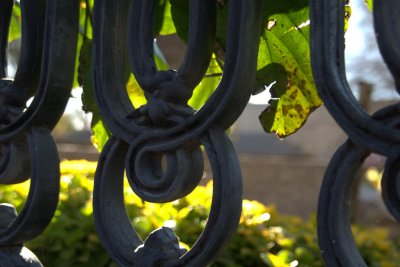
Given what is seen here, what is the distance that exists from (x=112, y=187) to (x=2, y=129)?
0.88 feet

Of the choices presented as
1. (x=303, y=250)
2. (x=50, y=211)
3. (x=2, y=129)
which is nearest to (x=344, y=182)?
(x=50, y=211)

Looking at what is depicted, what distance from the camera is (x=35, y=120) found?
46.2 inches

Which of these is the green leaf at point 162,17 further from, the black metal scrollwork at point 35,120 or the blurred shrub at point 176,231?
the blurred shrub at point 176,231

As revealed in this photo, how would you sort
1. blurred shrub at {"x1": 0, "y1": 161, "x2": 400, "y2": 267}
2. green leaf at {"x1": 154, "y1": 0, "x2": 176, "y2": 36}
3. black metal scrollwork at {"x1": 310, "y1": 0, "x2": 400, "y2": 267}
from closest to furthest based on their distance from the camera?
black metal scrollwork at {"x1": 310, "y1": 0, "x2": 400, "y2": 267}, green leaf at {"x1": 154, "y1": 0, "x2": 176, "y2": 36}, blurred shrub at {"x1": 0, "y1": 161, "x2": 400, "y2": 267}

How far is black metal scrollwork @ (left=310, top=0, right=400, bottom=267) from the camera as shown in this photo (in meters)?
0.78

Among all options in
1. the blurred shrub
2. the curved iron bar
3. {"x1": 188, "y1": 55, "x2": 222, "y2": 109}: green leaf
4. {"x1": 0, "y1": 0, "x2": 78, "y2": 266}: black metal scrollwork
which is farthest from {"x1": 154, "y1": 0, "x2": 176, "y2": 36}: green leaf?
the blurred shrub

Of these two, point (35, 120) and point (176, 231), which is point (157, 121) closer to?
point (35, 120)

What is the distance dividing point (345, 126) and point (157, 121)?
31 centimetres

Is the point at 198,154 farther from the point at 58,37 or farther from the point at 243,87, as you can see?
the point at 58,37

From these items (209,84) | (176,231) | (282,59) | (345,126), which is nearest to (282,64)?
(282,59)

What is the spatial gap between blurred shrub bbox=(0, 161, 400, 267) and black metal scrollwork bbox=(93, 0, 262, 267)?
6.74 ft

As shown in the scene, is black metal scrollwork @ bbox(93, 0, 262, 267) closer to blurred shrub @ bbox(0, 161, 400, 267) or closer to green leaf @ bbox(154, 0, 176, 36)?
green leaf @ bbox(154, 0, 176, 36)

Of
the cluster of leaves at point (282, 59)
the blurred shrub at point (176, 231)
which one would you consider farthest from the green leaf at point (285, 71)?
the blurred shrub at point (176, 231)

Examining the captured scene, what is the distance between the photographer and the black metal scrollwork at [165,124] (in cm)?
93
